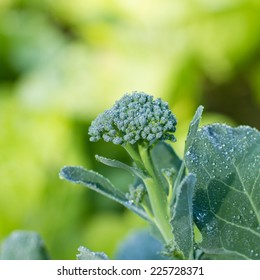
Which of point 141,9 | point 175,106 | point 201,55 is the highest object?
point 141,9

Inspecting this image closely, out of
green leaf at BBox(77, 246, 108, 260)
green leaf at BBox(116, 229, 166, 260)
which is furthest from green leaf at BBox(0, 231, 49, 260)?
green leaf at BBox(77, 246, 108, 260)

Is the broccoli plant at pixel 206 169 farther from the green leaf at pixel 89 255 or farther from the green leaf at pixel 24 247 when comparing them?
the green leaf at pixel 24 247

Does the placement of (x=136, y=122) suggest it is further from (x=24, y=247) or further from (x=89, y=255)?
(x=24, y=247)

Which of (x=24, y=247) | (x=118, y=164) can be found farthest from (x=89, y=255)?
(x=24, y=247)

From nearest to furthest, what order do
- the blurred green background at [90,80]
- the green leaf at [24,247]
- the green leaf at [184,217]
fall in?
the green leaf at [184,217]
the green leaf at [24,247]
the blurred green background at [90,80]

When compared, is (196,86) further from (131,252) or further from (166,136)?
(166,136)

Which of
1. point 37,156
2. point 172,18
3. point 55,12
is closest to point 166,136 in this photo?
point 37,156

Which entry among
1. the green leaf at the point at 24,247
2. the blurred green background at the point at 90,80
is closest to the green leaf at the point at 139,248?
the green leaf at the point at 24,247

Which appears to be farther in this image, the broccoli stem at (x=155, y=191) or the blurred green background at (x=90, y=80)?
the blurred green background at (x=90, y=80)
